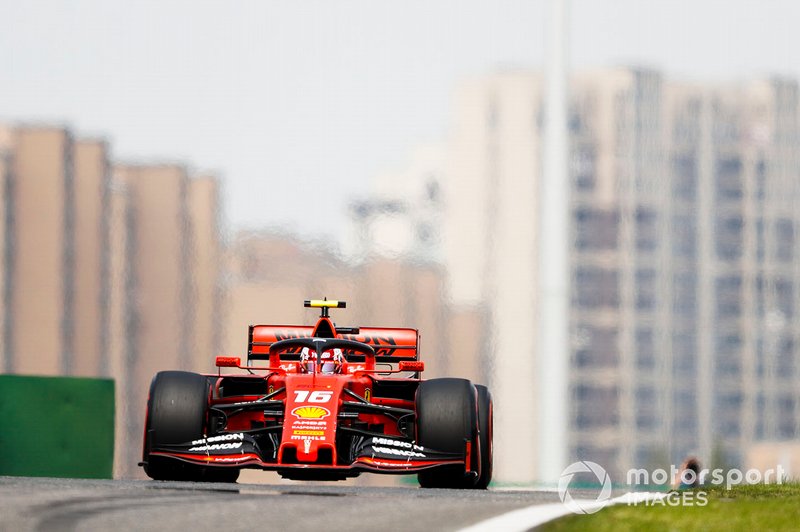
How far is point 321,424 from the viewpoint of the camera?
46.9 ft

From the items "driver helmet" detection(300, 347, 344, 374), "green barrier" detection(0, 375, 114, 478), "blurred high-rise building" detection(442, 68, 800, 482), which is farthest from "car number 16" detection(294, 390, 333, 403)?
"blurred high-rise building" detection(442, 68, 800, 482)

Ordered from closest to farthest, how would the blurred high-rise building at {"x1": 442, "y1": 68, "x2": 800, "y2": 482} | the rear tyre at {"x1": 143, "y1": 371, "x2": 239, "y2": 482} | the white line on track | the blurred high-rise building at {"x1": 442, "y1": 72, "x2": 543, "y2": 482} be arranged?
the white line on track, the rear tyre at {"x1": 143, "y1": 371, "x2": 239, "y2": 482}, the blurred high-rise building at {"x1": 442, "y1": 72, "x2": 543, "y2": 482}, the blurred high-rise building at {"x1": 442, "y1": 68, "x2": 800, "y2": 482}

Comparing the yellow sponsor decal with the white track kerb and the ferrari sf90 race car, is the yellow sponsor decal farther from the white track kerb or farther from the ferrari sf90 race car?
the white track kerb

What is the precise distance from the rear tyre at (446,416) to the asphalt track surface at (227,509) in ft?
6.00

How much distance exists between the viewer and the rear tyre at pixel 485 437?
1528 cm

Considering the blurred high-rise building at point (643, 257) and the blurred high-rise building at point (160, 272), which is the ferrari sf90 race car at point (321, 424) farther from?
the blurred high-rise building at point (643, 257)

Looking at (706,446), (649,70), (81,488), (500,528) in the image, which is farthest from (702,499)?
(649,70)

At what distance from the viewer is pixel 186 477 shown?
1548 cm

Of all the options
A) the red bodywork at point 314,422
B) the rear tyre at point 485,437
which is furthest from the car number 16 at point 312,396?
the rear tyre at point 485,437

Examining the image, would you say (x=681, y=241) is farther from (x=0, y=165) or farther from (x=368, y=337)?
(x=368, y=337)

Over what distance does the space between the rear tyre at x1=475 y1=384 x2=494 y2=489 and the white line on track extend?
281 cm

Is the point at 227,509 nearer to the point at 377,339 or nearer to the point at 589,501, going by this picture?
the point at 589,501

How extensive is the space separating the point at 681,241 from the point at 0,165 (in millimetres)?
81762

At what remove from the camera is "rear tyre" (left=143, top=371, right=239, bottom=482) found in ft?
48.6
